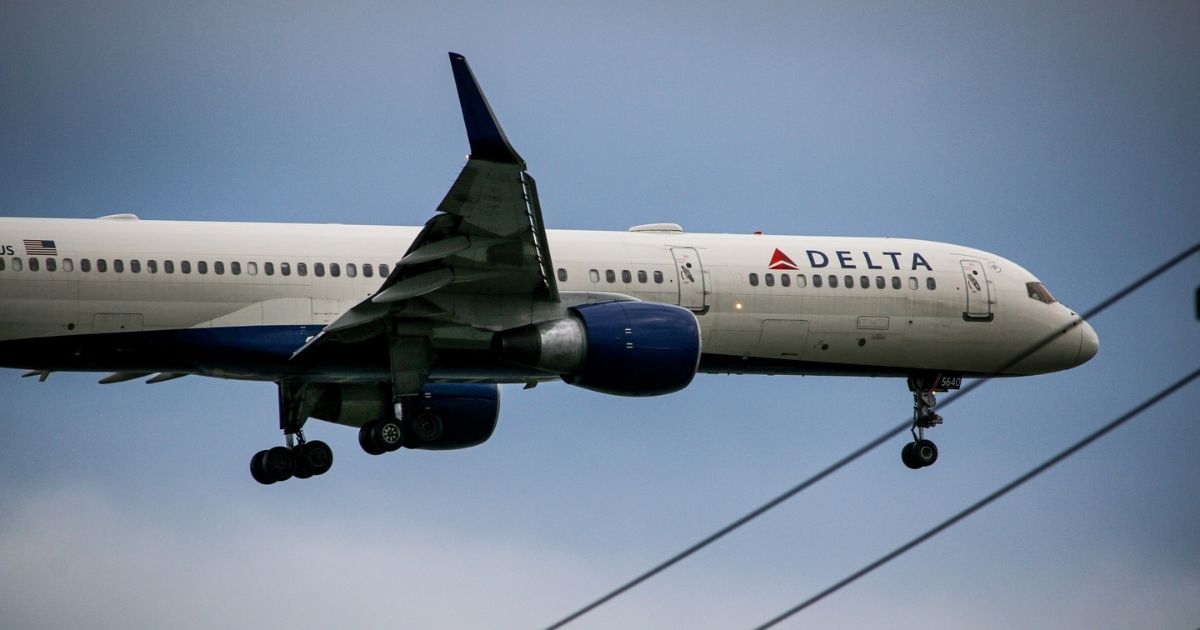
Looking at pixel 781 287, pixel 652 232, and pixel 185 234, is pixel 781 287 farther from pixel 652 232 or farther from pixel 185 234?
pixel 185 234

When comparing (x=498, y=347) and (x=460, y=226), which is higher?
(x=460, y=226)

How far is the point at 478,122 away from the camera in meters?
24.7

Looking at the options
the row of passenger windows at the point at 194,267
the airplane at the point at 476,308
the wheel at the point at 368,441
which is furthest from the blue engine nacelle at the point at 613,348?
the wheel at the point at 368,441

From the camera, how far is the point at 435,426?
1252 inches

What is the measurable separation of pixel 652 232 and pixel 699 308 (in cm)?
214

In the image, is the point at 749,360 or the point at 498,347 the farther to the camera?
the point at 749,360

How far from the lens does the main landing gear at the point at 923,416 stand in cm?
3409

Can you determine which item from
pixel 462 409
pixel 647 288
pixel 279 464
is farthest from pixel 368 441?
pixel 647 288

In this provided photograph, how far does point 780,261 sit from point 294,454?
9.63 m

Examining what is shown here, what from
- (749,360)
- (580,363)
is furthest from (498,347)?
(749,360)

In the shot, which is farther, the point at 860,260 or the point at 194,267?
the point at 860,260

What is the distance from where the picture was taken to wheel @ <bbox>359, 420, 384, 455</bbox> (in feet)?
103

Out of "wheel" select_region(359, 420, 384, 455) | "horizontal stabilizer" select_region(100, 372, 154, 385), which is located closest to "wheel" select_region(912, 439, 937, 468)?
"wheel" select_region(359, 420, 384, 455)

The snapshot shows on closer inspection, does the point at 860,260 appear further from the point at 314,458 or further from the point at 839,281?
the point at 314,458
